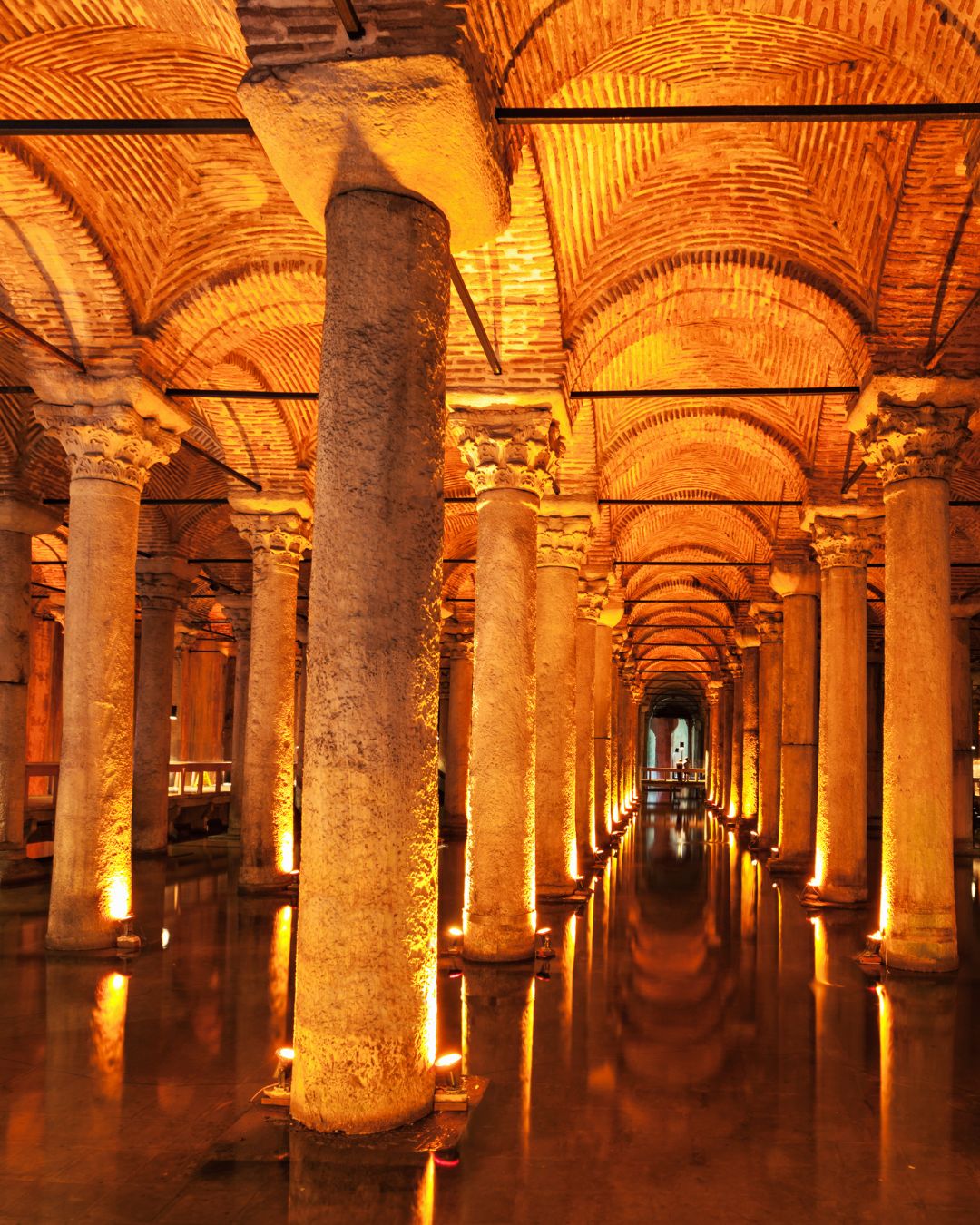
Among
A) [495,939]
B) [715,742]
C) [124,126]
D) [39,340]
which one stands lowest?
[495,939]

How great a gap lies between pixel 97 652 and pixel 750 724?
1582 cm

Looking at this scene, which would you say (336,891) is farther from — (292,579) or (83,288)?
(292,579)

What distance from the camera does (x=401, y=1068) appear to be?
436 centimetres

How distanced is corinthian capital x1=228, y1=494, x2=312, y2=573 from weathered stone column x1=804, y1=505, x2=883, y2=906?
5.73 meters

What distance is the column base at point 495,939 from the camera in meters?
8.39

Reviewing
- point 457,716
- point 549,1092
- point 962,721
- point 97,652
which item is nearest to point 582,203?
point 97,652

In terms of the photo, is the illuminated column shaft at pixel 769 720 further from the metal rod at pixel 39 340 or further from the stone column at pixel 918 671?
the metal rod at pixel 39 340

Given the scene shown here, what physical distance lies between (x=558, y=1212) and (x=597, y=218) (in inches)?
271

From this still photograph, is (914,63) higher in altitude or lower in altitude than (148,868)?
higher

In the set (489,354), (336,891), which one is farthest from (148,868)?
(336,891)

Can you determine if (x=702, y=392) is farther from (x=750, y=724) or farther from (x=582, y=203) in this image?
(x=750, y=724)

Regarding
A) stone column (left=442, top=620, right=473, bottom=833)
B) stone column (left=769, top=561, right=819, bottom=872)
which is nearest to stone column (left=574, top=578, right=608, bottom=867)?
stone column (left=769, top=561, right=819, bottom=872)

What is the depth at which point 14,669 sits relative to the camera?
12.7 metres

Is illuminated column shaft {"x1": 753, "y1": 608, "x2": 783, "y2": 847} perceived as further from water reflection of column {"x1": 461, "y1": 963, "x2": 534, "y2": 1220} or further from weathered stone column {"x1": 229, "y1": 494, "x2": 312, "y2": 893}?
water reflection of column {"x1": 461, "y1": 963, "x2": 534, "y2": 1220}
